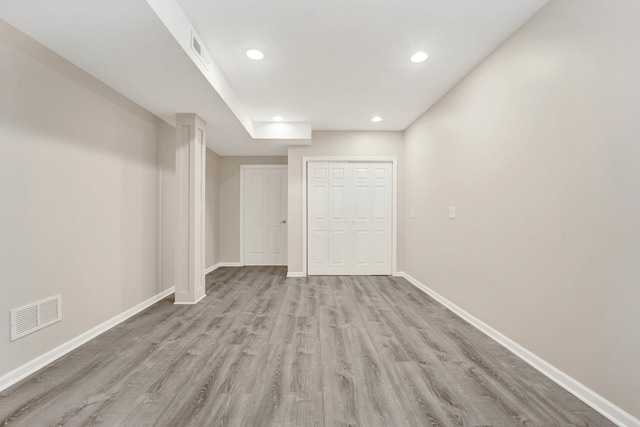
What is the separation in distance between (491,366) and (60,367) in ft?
10.3

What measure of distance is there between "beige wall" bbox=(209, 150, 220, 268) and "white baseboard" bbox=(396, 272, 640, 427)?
4616 millimetres

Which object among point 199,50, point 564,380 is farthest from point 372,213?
point 199,50

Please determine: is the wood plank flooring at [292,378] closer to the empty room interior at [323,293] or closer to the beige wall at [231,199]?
the empty room interior at [323,293]

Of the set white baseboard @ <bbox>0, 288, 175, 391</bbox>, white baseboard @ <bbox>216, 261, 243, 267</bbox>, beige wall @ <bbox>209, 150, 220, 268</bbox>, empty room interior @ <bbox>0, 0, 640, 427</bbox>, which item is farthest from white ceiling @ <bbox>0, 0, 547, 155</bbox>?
white baseboard @ <bbox>216, 261, 243, 267</bbox>

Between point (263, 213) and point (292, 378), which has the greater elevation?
point (263, 213)

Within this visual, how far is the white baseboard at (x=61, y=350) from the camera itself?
6.19ft

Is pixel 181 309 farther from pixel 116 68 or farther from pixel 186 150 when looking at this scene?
pixel 116 68

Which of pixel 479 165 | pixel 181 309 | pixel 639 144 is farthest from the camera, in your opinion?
pixel 181 309

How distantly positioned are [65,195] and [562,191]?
3722 millimetres

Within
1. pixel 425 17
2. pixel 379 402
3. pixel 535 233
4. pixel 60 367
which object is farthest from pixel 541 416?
pixel 60 367

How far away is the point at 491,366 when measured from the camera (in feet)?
6.93

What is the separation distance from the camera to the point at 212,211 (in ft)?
19.5

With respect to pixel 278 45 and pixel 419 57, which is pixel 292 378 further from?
pixel 419 57

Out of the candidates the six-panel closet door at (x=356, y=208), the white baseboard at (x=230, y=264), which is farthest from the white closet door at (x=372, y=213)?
the white baseboard at (x=230, y=264)
